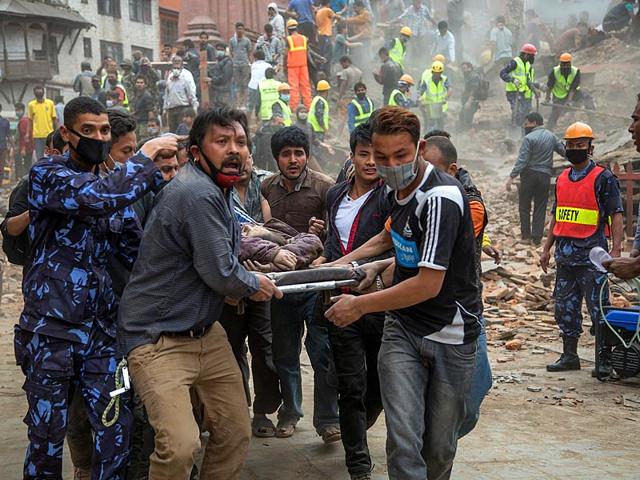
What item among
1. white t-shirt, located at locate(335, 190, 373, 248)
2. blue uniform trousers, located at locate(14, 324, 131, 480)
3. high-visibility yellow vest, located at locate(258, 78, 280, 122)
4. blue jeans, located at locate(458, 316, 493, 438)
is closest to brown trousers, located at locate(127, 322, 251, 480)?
blue uniform trousers, located at locate(14, 324, 131, 480)

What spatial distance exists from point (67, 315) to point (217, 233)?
0.88m

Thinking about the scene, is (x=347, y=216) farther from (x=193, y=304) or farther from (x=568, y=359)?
(x=568, y=359)

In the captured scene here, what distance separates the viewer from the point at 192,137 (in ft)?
14.5

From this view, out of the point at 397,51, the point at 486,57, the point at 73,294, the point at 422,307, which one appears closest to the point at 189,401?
the point at 73,294

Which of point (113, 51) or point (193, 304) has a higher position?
point (113, 51)

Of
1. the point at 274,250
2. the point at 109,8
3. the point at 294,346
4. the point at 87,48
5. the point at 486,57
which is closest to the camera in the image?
the point at 274,250

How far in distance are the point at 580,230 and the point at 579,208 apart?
22cm

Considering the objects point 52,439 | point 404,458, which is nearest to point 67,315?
point 52,439

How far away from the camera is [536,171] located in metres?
15.5

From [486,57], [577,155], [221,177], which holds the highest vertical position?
[486,57]

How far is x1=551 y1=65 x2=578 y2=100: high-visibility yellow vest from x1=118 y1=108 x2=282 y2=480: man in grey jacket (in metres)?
18.0

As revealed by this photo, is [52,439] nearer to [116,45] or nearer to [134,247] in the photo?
→ [134,247]

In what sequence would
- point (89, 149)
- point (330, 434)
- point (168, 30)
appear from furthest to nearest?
point (168, 30), point (330, 434), point (89, 149)

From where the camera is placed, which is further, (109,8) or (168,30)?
(168,30)
